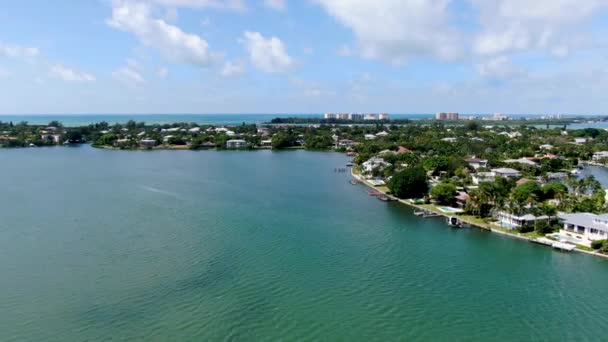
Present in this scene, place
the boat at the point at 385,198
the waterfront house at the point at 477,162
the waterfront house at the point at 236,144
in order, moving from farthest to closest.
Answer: the waterfront house at the point at 236,144 → the waterfront house at the point at 477,162 → the boat at the point at 385,198

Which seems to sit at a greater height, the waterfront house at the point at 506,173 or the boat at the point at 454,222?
the waterfront house at the point at 506,173

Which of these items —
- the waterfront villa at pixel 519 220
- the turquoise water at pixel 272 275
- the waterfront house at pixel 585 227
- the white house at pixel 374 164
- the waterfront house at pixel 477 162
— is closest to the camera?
the turquoise water at pixel 272 275

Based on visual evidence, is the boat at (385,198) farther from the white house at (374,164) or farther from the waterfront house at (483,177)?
the waterfront house at (483,177)

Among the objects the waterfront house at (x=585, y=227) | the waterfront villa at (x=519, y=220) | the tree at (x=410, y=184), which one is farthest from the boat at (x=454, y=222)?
the tree at (x=410, y=184)

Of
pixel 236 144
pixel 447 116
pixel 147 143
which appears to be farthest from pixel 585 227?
pixel 447 116

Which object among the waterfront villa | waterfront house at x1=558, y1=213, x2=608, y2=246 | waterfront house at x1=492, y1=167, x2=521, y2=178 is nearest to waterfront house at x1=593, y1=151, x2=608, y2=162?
waterfront house at x1=492, y1=167, x2=521, y2=178

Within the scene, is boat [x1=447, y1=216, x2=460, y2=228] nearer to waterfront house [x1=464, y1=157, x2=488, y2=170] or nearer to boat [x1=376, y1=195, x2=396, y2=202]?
boat [x1=376, y1=195, x2=396, y2=202]

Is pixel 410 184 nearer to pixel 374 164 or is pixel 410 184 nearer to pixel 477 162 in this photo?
pixel 374 164
